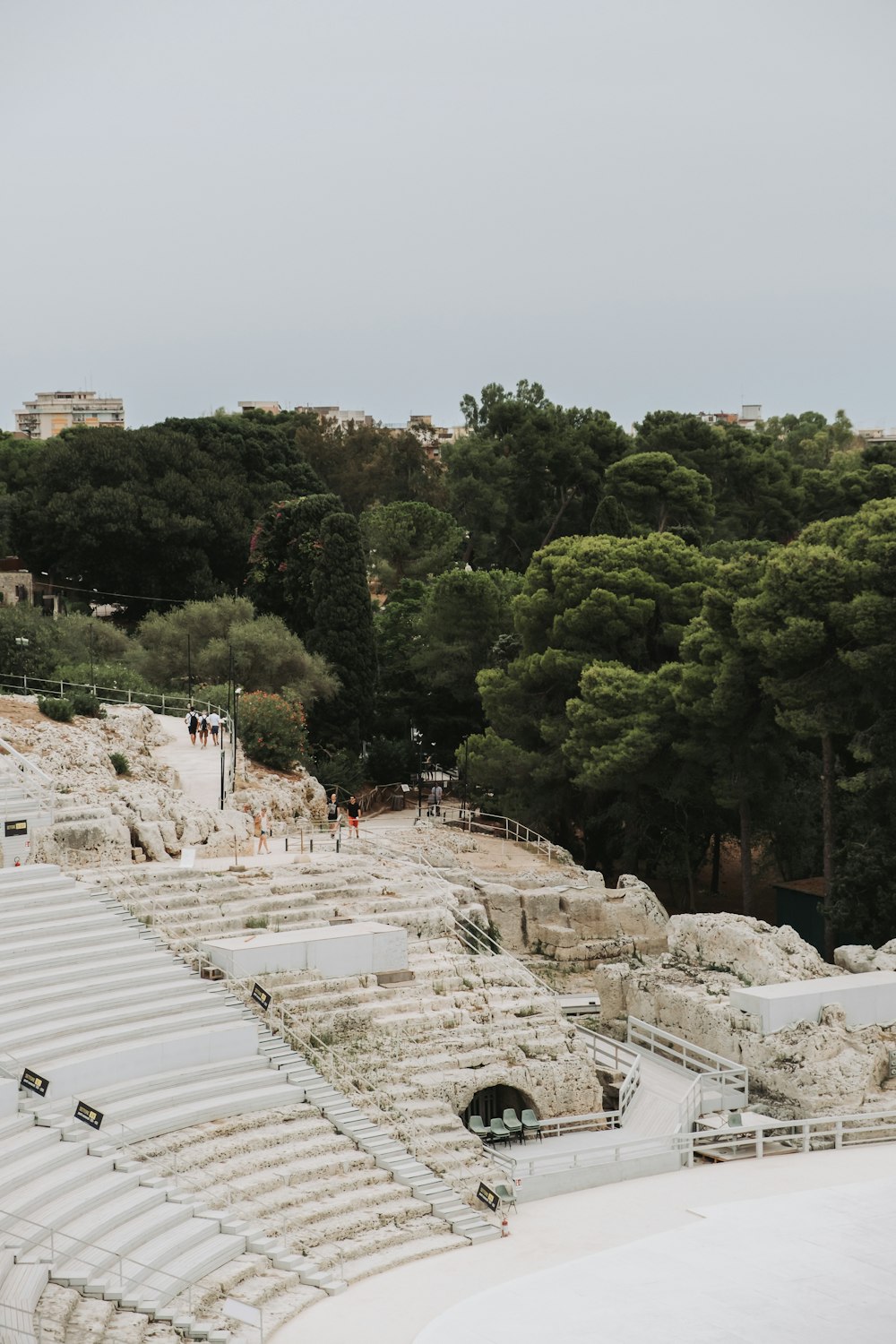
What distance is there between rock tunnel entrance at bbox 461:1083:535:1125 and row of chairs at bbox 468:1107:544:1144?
66cm

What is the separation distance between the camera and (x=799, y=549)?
3347 centimetres

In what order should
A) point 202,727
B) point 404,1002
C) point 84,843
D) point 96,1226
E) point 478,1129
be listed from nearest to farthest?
point 96,1226, point 478,1129, point 404,1002, point 84,843, point 202,727

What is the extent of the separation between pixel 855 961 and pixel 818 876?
1168 centimetres

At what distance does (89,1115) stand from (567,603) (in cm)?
2496

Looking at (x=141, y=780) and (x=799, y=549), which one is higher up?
(x=799, y=549)

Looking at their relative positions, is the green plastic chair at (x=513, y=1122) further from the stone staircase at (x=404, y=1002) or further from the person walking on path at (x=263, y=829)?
the person walking on path at (x=263, y=829)

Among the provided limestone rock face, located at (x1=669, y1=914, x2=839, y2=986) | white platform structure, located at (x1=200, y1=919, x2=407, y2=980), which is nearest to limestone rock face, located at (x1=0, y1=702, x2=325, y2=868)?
white platform structure, located at (x1=200, y1=919, x2=407, y2=980)

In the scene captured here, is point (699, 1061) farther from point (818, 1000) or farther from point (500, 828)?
point (500, 828)

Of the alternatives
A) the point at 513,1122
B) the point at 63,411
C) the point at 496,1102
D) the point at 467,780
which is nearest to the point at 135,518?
the point at 467,780

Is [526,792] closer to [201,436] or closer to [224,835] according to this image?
[224,835]

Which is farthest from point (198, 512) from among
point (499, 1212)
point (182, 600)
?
point (499, 1212)

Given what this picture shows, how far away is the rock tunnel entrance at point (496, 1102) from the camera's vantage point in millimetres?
23172

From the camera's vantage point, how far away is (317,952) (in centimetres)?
2309

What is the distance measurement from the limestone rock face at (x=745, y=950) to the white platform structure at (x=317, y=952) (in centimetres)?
622
